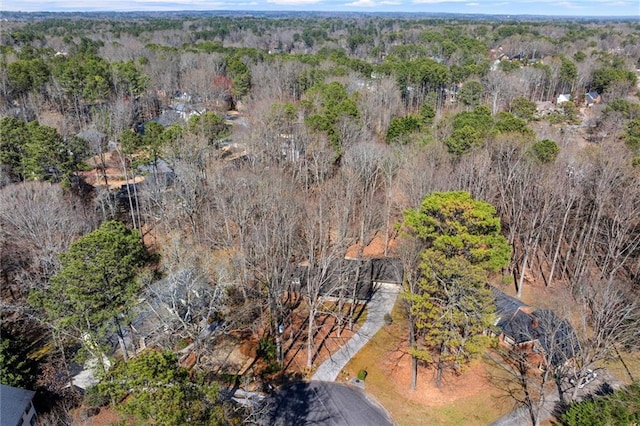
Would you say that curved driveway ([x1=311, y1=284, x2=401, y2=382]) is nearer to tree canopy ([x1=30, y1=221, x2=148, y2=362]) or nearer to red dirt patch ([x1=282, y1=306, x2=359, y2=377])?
red dirt patch ([x1=282, y1=306, x2=359, y2=377])

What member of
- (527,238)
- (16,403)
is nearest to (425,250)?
(527,238)

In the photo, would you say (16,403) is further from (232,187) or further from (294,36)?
(294,36)

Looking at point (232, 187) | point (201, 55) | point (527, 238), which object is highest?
point (201, 55)

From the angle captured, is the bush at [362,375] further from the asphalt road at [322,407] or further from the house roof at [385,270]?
the house roof at [385,270]

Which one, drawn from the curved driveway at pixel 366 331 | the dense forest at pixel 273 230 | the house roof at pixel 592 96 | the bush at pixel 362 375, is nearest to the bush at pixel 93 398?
the dense forest at pixel 273 230

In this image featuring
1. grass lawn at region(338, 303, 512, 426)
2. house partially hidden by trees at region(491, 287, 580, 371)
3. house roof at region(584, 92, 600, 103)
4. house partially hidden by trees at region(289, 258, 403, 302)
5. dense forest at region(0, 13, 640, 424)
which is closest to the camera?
dense forest at region(0, 13, 640, 424)

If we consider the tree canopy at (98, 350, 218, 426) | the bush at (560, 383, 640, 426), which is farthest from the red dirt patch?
the bush at (560, 383, 640, 426)
